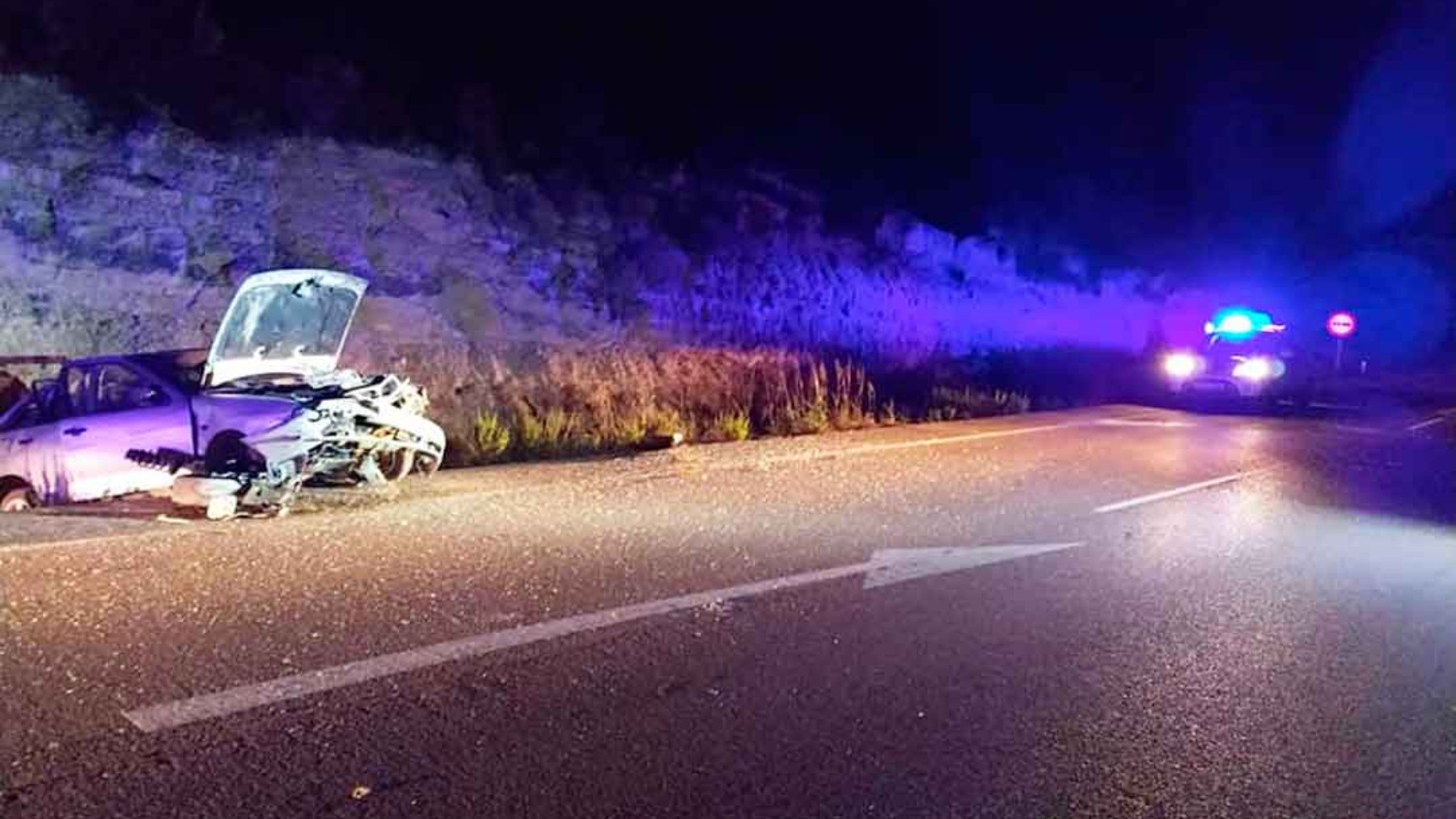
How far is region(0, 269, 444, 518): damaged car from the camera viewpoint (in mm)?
9258

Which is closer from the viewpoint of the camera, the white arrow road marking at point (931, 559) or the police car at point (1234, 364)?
the white arrow road marking at point (931, 559)

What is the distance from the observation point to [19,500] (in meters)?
9.40

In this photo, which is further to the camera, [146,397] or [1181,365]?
[1181,365]

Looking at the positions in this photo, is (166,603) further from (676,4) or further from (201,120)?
(676,4)

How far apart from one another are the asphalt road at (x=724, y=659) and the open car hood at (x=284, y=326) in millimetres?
1558

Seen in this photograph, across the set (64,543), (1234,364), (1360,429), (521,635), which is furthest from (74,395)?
(1234,364)

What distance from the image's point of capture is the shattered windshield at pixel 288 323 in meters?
9.77

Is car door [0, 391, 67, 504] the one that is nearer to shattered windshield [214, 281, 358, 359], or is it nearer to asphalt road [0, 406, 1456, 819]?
asphalt road [0, 406, 1456, 819]

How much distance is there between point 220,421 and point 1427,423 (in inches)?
770

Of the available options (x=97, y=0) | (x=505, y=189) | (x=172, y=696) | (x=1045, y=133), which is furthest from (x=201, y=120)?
(x=1045, y=133)

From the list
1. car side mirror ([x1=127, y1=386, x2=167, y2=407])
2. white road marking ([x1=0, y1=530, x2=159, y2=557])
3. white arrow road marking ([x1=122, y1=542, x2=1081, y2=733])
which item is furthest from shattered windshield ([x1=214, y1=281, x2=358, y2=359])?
white arrow road marking ([x1=122, y1=542, x2=1081, y2=733])

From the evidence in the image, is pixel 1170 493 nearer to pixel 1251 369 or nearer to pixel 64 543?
pixel 64 543

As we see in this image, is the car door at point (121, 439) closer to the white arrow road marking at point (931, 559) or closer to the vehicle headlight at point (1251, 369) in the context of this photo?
the white arrow road marking at point (931, 559)

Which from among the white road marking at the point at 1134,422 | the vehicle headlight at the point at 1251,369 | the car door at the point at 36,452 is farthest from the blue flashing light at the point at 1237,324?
the car door at the point at 36,452
